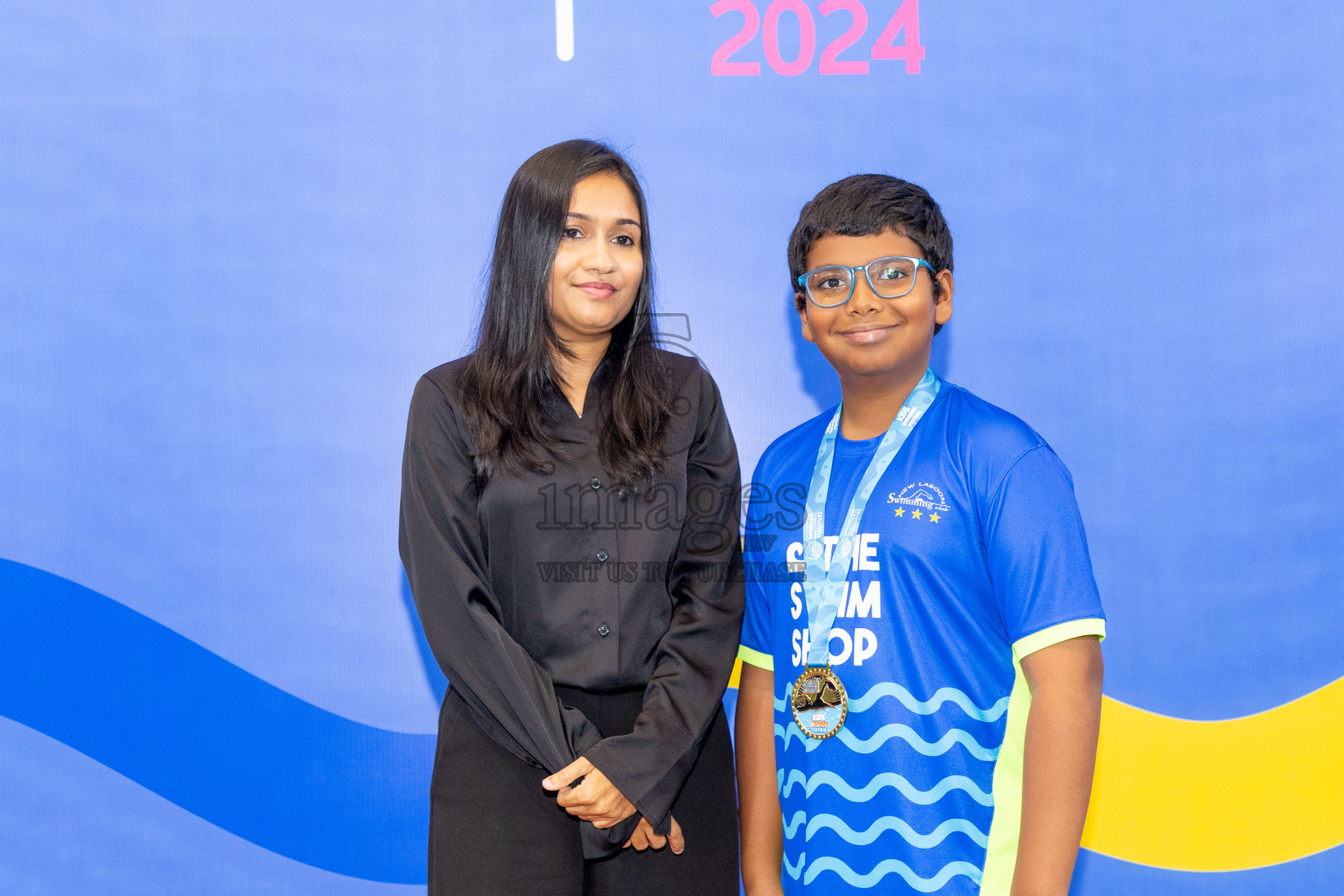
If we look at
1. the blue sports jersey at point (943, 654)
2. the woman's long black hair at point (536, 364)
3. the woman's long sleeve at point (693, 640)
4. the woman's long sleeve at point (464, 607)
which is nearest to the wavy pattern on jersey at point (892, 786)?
the blue sports jersey at point (943, 654)

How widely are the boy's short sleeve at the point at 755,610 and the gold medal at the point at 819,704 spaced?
0.16 metres

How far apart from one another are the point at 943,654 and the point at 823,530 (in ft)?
0.93

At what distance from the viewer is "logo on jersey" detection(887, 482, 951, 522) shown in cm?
167

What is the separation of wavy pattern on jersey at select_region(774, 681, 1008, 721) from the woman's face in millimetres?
805

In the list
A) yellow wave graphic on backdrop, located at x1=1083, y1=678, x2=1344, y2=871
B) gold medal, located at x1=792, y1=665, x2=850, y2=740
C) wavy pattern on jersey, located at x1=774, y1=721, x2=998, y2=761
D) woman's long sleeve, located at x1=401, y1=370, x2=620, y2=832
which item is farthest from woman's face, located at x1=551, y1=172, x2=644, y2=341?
yellow wave graphic on backdrop, located at x1=1083, y1=678, x2=1344, y2=871

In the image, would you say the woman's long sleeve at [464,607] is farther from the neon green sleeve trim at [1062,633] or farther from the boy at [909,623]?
the neon green sleeve trim at [1062,633]

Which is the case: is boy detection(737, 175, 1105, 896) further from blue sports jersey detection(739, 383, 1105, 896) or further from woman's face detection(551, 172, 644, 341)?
woman's face detection(551, 172, 644, 341)

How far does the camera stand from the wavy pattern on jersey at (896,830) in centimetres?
162

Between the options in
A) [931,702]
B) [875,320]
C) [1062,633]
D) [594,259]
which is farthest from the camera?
[594,259]

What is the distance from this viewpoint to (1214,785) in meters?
2.78

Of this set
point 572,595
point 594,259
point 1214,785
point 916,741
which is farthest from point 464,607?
point 1214,785

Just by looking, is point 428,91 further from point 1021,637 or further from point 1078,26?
Result: point 1021,637

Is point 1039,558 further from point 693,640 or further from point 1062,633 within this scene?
point 693,640

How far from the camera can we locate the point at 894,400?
71.2 inches
